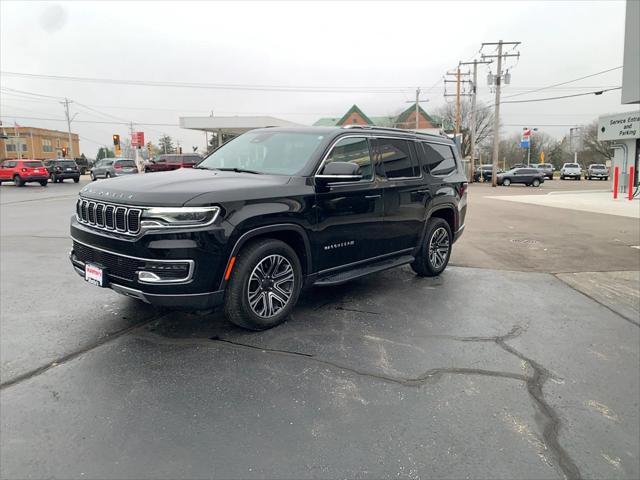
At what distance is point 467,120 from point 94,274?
248ft

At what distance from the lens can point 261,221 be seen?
400 cm

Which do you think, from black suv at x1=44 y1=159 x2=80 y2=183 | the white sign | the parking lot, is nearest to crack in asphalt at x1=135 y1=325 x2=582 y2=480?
the parking lot

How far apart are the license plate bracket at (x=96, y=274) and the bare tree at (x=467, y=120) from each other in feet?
241

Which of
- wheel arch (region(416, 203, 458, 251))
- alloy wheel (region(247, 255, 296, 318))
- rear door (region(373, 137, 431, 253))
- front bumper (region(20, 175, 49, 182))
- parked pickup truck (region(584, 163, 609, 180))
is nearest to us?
alloy wheel (region(247, 255, 296, 318))

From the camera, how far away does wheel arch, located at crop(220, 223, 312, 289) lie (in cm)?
385

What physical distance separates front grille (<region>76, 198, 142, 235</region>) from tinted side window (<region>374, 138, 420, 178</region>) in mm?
2819

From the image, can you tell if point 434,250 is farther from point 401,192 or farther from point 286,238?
point 286,238

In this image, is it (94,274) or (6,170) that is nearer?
(94,274)

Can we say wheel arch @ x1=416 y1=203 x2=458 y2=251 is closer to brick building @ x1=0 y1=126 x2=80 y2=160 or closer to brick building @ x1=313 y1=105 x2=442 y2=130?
brick building @ x1=313 y1=105 x2=442 y2=130

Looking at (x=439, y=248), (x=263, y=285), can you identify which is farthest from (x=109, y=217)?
(x=439, y=248)

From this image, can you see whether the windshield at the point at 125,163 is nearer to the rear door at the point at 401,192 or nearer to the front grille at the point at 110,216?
the rear door at the point at 401,192

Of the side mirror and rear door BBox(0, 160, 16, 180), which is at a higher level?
rear door BBox(0, 160, 16, 180)

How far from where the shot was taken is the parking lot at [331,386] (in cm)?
258

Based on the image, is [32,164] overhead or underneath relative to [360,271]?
overhead
